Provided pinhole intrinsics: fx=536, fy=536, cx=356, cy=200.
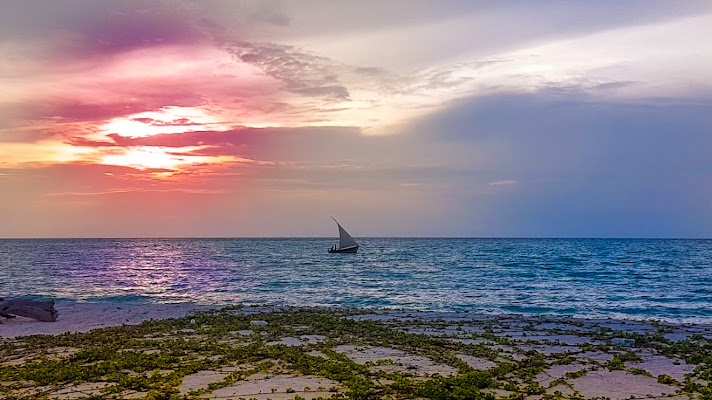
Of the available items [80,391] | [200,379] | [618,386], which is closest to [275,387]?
[200,379]

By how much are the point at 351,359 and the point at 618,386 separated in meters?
6.73

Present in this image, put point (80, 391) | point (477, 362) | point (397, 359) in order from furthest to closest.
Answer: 1. point (397, 359)
2. point (477, 362)
3. point (80, 391)

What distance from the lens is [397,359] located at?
1495cm

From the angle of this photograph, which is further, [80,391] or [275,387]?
[275,387]

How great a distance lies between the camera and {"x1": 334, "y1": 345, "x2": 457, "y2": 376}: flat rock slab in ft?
45.1

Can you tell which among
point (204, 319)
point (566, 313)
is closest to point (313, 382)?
point (204, 319)

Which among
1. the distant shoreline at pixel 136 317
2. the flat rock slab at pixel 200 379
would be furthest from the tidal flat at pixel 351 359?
the distant shoreline at pixel 136 317

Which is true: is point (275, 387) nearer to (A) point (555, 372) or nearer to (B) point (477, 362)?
(B) point (477, 362)

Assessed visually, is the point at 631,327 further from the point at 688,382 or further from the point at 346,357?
Answer: the point at 346,357

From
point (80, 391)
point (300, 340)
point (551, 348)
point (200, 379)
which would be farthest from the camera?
point (300, 340)

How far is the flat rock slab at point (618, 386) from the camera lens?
11.9 meters

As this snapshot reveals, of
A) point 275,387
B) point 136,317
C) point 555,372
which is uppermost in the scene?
point 275,387

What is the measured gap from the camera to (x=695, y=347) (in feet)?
55.1

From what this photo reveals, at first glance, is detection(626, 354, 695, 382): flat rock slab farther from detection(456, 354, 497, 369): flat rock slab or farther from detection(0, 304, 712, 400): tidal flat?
detection(456, 354, 497, 369): flat rock slab
